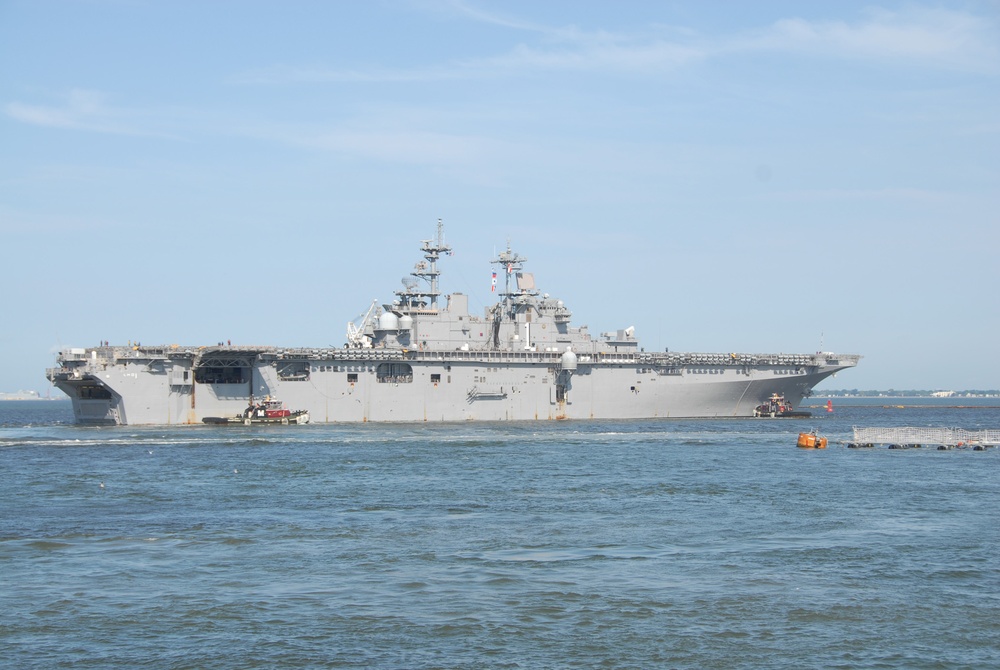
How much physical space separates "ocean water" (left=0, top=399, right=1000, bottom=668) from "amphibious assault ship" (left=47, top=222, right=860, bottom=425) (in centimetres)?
1580

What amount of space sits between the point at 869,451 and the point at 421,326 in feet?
75.9

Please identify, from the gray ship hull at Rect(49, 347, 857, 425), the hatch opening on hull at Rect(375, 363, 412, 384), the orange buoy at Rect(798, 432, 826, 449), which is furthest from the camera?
the hatch opening on hull at Rect(375, 363, 412, 384)

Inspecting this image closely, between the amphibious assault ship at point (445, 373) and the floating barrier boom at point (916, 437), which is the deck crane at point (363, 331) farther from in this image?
the floating barrier boom at point (916, 437)

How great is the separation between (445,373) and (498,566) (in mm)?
34597

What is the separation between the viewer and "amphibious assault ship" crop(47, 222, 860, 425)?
46.5 metres

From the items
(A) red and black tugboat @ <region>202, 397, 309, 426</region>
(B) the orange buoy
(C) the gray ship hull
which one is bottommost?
(B) the orange buoy

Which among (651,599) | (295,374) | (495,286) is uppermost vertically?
(495,286)

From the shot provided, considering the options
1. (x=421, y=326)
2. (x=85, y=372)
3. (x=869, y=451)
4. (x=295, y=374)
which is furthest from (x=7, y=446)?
(x=869, y=451)

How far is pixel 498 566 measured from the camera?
1611 cm

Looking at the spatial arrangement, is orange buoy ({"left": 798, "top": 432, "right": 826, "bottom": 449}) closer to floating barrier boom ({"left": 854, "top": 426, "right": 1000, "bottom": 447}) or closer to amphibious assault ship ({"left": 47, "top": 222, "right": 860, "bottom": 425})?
floating barrier boom ({"left": 854, "top": 426, "right": 1000, "bottom": 447})

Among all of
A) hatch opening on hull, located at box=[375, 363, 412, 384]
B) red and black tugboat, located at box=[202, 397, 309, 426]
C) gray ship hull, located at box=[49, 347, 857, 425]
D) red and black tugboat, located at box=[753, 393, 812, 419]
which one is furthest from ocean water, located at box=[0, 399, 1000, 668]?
red and black tugboat, located at box=[753, 393, 812, 419]

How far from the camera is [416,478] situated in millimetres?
→ 27906

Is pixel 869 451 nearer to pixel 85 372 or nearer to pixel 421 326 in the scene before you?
pixel 421 326

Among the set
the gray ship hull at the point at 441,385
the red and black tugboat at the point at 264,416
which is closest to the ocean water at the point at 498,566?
the gray ship hull at the point at 441,385
